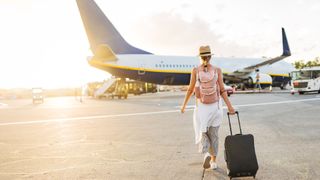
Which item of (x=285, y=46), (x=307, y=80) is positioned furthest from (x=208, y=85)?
(x=285, y=46)

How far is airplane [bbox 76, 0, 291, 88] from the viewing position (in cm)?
2794

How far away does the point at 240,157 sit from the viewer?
13.6ft

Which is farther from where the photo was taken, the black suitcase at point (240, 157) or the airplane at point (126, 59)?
the airplane at point (126, 59)

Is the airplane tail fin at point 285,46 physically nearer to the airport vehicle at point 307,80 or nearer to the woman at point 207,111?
the airport vehicle at point 307,80

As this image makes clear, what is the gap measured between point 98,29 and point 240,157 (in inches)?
1014

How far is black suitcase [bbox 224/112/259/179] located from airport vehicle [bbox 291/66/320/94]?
25335mm

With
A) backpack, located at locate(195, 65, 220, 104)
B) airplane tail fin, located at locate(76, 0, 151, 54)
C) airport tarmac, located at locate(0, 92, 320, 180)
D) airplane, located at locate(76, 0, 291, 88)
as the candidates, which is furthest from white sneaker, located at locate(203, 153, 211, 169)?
airplane tail fin, located at locate(76, 0, 151, 54)

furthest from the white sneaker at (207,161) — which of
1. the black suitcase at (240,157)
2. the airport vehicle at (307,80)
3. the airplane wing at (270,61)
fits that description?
the airplane wing at (270,61)

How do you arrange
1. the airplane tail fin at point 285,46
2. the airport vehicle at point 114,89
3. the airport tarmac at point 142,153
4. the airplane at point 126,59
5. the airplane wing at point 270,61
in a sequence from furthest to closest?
the airport vehicle at point 114,89, the airplane wing at point 270,61, the airplane tail fin at point 285,46, the airplane at point 126,59, the airport tarmac at point 142,153

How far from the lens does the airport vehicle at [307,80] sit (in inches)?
1060

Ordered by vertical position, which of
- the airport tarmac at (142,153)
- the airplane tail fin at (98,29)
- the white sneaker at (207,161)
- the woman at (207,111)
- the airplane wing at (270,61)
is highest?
the airplane tail fin at (98,29)

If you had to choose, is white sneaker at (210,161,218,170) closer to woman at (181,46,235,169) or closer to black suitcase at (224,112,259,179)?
woman at (181,46,235,169)

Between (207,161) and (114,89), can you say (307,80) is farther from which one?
(207,161)

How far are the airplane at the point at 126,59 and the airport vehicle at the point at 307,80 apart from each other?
19.3 ft
